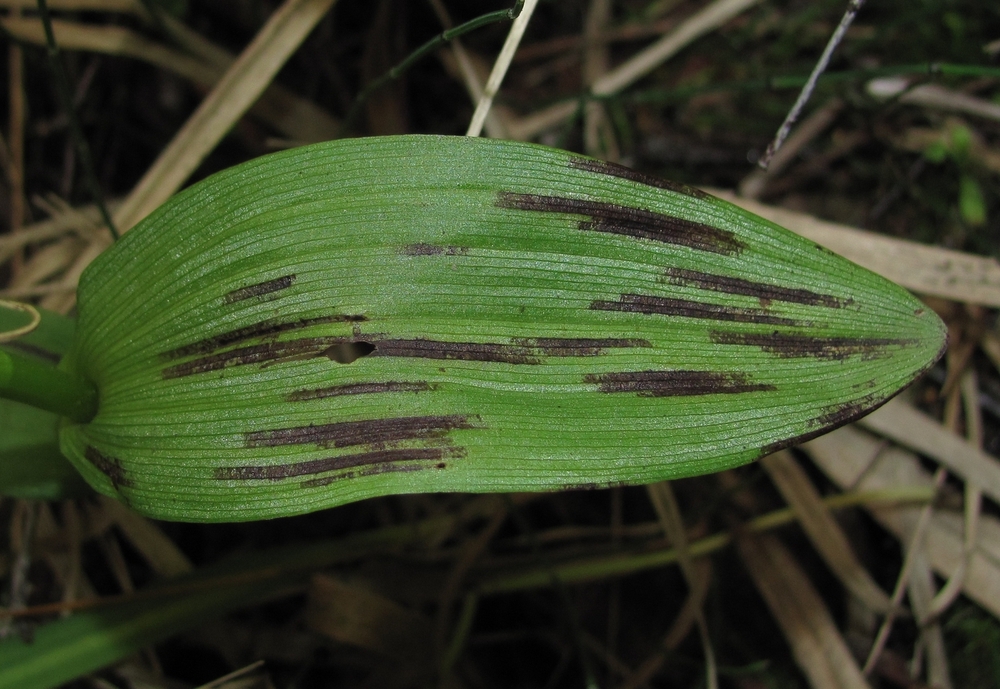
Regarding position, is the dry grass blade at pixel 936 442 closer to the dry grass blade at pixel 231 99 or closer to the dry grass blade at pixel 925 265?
the dry grass blade at pixel 925 265

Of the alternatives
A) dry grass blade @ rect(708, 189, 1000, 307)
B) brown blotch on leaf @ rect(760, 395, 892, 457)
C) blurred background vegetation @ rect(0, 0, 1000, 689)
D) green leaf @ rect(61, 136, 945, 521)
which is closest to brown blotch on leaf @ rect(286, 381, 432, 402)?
green leaf @ rect(61, 136, 945, 521)

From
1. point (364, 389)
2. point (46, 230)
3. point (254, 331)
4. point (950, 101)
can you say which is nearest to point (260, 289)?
point (254, 331)

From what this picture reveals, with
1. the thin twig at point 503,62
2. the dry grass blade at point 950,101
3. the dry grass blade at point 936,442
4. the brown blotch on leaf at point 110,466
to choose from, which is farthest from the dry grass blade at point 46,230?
the dry grass blade at point 950,101

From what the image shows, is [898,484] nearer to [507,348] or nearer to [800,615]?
[800,615]

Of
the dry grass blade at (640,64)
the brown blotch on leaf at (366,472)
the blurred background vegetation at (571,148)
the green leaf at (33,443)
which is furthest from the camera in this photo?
the dry grass blade at (640,64)

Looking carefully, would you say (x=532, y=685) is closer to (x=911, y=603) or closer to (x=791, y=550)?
(x=791, y=550)

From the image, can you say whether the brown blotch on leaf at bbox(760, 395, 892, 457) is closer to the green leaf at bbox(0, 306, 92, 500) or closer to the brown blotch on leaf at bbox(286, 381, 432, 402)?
the brown blotch on leaf at bbox(286, 381, 432, 402)
